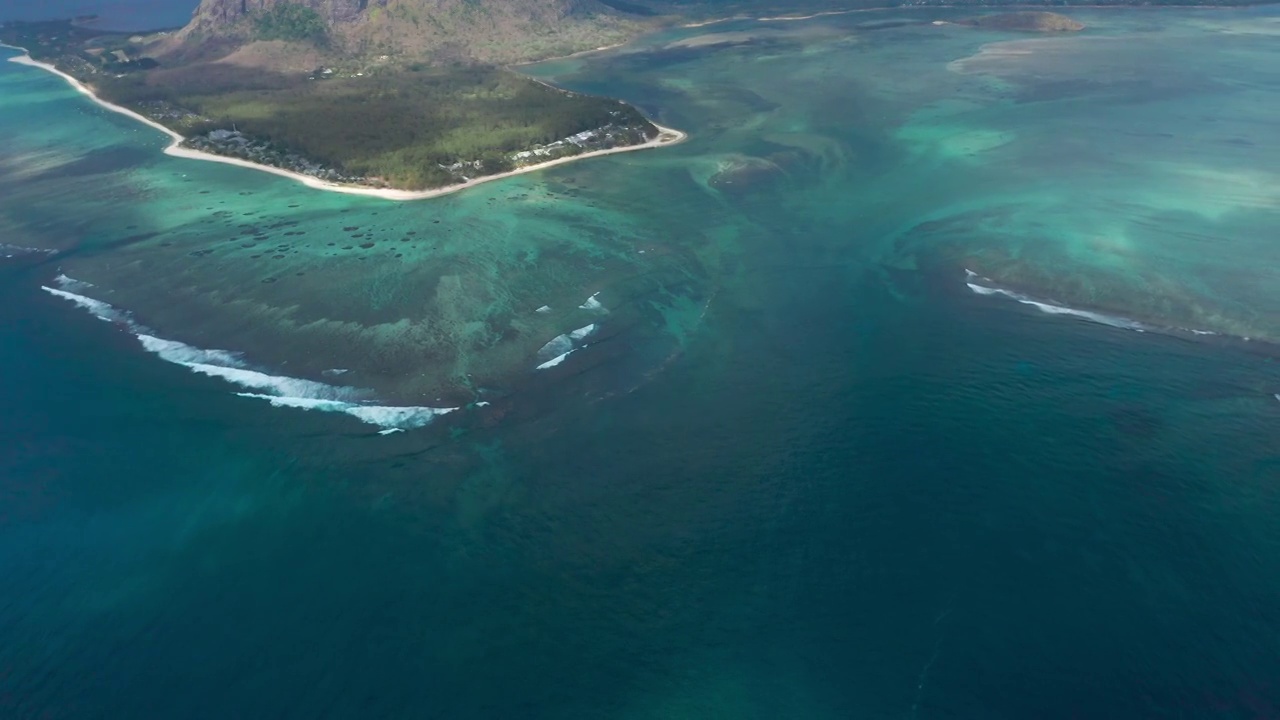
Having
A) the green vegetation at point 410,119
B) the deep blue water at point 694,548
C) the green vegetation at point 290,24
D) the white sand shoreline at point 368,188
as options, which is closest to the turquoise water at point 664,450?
the deep blue water at point 694,548

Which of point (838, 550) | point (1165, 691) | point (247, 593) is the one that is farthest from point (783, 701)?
point (247, 593)

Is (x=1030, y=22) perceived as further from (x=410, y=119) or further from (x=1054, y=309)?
(x=410, y=119)

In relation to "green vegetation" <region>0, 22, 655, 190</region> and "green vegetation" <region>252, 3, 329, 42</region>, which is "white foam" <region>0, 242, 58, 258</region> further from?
"green vegetation" <region>252, 3, 329, 42</region>

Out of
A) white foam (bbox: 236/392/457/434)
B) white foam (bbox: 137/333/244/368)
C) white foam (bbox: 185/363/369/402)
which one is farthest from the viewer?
white foam (bbox: 137/333/244/368)

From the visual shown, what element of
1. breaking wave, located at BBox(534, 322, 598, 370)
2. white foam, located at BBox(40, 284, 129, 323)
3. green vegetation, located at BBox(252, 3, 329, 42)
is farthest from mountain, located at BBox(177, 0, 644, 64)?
breaking wave, located at BBox(534, 322, 598, 370)

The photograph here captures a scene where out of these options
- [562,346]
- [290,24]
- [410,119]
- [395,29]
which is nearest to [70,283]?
[562,346]

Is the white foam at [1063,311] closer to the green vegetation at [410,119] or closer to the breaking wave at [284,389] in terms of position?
the breaking wave at [284,389]

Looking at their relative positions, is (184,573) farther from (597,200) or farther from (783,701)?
(597,200)
